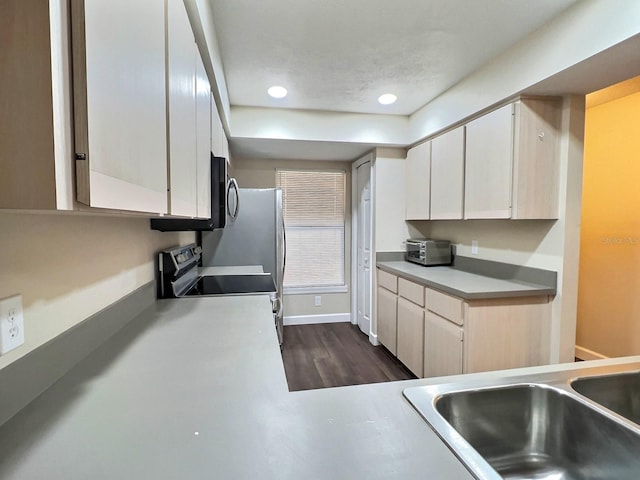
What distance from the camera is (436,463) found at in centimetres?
58

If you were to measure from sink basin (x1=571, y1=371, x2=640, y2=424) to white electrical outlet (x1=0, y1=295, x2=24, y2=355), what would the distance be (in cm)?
151

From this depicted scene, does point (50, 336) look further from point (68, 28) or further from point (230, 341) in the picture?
point (68, 28)

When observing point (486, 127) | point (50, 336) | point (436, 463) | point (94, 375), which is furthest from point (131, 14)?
point (486, 127)

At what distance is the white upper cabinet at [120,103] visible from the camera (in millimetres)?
473

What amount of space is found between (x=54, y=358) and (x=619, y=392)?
1.65 meters

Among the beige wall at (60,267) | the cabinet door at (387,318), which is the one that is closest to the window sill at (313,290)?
the cabinet door at (387,318)

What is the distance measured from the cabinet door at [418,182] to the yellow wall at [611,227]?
143 cm

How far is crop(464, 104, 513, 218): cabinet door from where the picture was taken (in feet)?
7.09

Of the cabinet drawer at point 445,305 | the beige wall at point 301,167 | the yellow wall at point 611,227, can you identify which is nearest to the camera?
the cabinet drawer at point 445,305

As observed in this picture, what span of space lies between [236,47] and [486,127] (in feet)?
5.91

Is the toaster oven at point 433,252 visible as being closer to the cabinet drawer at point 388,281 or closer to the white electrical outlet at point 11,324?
the cabinet drawer at point 388,281

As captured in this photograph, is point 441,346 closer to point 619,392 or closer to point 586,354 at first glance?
point 619,392

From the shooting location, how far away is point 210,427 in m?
0.67

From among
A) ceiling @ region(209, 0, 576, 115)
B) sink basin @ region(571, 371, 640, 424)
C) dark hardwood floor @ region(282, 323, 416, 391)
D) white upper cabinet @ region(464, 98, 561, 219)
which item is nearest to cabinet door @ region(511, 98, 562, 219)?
white upper cabinet @ region(464, 98, 561, 219)
